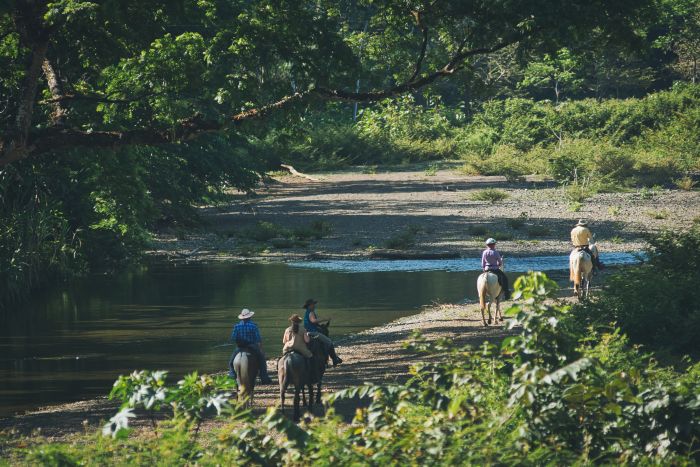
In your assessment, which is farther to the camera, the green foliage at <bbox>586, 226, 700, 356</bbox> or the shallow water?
the shallow water

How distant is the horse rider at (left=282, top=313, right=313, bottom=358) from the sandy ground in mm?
8625

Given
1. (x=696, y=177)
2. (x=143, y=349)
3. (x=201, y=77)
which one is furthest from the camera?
(x=696, y=177)

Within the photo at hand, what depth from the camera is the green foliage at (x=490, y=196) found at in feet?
165

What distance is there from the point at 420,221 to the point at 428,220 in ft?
1.38

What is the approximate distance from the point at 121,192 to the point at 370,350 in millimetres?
7974

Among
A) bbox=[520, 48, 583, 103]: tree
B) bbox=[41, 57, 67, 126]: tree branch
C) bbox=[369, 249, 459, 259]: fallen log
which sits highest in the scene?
bbox=[520, 48, 583, 103]: tree

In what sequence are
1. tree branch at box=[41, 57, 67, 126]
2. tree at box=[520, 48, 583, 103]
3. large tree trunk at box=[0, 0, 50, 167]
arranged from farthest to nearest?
tree at box=[520, 48, 583, 103], tree branch at box=[41, 57, 67, 126], large tree trunk at box=[0, 0, 50, 167]

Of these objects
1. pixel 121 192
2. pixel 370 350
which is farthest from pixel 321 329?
pixel 121 192

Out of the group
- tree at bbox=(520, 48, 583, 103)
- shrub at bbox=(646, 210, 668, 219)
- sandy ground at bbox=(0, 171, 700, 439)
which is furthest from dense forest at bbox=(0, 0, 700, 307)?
tree at bbox=(520, 48, 583, 103)

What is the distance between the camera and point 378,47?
79.4 ft

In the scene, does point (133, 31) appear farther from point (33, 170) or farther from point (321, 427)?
point (321, 427)

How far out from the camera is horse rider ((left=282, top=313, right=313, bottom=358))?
602 inches

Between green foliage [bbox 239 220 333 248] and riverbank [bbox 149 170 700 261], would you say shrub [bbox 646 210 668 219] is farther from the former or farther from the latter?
green foliage [bbox 239 220 333 248]

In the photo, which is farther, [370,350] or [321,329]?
[370,350]
